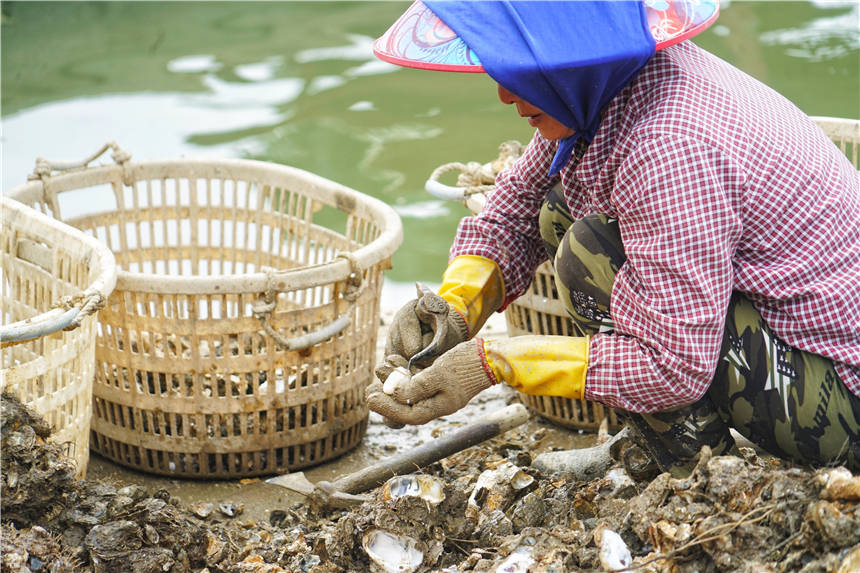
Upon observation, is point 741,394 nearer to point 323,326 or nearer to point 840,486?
point 840,486

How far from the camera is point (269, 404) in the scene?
2.64 meters

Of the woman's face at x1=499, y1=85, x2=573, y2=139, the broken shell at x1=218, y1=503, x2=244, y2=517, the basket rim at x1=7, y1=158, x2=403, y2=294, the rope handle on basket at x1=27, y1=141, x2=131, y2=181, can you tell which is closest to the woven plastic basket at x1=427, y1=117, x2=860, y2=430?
the basket rim at x1=7, y1=158, x2=403, y2=294

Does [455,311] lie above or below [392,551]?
above

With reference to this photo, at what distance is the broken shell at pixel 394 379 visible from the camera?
1.97 metres

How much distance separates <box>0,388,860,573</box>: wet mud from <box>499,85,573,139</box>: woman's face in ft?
2.19

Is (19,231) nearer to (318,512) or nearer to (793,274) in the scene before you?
(318,512)

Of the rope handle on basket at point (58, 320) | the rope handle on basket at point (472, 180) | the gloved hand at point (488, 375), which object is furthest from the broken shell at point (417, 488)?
the rope handle on basket at point (472, 180)

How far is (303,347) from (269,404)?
0.20m

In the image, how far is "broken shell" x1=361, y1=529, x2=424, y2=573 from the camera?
1.88 meters

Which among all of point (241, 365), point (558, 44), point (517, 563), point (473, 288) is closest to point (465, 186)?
point (473, 288)

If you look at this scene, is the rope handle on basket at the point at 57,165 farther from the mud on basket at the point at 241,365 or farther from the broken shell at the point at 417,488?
the broken shell at the point at 417,488

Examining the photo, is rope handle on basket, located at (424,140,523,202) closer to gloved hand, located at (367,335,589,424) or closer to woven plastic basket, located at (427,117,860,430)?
woven plastic basket, located at (427,117,860,430)

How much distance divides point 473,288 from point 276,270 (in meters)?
0.60

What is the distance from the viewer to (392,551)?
1.91 meters
